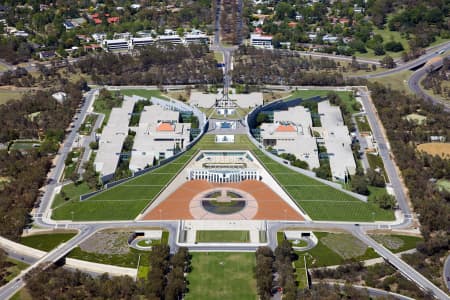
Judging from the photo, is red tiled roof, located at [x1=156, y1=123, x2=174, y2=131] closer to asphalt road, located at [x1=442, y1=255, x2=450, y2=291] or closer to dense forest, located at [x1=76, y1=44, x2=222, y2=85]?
dense forest, located at [x1=76, y1=44, x2=222, y2=85]

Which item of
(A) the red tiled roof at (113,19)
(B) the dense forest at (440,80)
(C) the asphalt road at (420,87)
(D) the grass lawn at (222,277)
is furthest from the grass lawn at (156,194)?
(A) the red tiled roof at (113,19)

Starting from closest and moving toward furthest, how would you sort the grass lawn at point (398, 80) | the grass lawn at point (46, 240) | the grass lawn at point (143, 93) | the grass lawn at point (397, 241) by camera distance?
the grass lawn at point (397, 241) < the grass lawn at point (46, 240) < the grass lawn at point (143, 93) < the grass lawn at point (398, 80)

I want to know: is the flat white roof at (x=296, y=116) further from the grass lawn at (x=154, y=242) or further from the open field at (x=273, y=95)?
the grass lawn at (x=154, y=242)

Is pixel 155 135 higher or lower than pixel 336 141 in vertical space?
higher

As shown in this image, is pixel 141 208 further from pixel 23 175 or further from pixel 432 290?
pixel 432 290

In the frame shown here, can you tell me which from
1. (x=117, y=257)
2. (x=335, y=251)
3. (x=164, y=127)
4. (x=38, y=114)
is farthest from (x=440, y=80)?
(x=117, y=257)

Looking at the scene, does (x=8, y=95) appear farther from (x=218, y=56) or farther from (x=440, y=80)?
(x=440, y=80)

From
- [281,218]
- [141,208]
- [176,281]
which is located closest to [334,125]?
[281,218]
